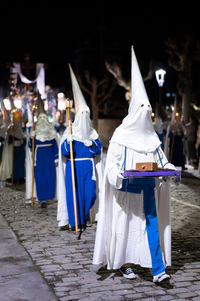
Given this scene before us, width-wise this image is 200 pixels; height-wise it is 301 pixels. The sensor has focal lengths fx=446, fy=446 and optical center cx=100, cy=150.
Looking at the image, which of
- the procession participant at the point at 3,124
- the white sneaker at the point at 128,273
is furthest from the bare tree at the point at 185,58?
the white sneaker at the point at 128,273

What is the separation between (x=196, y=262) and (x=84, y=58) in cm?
4218

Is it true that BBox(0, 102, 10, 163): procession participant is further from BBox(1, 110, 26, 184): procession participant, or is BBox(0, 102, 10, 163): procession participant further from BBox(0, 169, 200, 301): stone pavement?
BBox(0, 169, 200, 301): stone pavement

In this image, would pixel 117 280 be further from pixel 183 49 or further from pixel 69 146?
pixel 183 49

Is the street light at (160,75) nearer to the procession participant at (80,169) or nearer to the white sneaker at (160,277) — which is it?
the procession participant at (80,169)

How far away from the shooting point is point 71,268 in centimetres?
559

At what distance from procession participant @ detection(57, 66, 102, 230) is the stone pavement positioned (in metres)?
0.35

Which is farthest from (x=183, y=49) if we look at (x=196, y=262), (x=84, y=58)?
(x=84, y=58)

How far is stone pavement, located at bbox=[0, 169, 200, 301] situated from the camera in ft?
15.4

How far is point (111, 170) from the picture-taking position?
5113mm

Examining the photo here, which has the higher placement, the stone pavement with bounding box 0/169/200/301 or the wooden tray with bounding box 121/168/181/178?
the wooden tray with bounding box 121/168/181/178

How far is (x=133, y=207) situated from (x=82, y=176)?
8.84 feet

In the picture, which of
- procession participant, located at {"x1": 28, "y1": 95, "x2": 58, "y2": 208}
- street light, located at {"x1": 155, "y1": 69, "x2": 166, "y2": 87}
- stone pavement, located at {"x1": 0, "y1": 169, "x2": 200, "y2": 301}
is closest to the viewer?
stone pavement, located at {"x1": 0, "y1": 169, "x2": 200, "y2": 301}

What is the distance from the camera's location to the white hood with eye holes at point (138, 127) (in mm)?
5152

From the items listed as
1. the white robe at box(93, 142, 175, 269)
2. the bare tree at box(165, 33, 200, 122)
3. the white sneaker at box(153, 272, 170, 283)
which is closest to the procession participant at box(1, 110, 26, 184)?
the white robe at box(93, 142, 175, 269)
